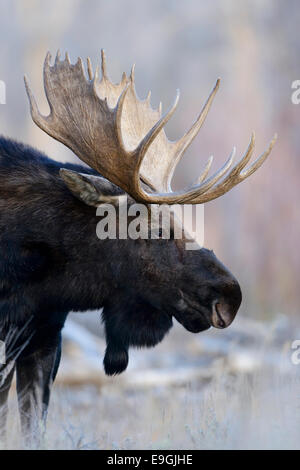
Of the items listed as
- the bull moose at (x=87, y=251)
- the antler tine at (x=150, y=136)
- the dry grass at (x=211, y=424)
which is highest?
the antler tine at (x=150, y=136)

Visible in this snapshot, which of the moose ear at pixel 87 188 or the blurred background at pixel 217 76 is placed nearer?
the moose ear at pixel 87 188

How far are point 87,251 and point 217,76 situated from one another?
1375 cm

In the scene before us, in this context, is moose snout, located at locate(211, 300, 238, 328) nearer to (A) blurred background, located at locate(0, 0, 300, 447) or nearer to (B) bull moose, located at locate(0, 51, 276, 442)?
(B) bull moose, located at locate(0, 51, 276, 442)

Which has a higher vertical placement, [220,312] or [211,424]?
[220,312]

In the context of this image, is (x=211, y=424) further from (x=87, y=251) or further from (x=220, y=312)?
(x=87, y=251)

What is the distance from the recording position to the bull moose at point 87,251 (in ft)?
11.9

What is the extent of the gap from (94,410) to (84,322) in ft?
8.43

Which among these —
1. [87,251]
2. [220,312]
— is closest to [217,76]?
[87,251]

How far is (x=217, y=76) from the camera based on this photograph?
665 inches

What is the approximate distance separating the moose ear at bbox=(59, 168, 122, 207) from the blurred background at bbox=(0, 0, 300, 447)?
1000 centimetres

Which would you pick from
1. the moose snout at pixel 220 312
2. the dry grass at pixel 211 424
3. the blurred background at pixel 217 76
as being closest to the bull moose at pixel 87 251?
the moose snout at pixel 220 312

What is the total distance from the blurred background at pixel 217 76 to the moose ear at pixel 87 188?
10.0 metres

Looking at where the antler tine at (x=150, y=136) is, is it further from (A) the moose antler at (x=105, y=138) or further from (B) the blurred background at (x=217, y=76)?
(B) the blurred background at (x=217, y=76)

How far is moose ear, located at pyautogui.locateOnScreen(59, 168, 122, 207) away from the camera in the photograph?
3.58 m
